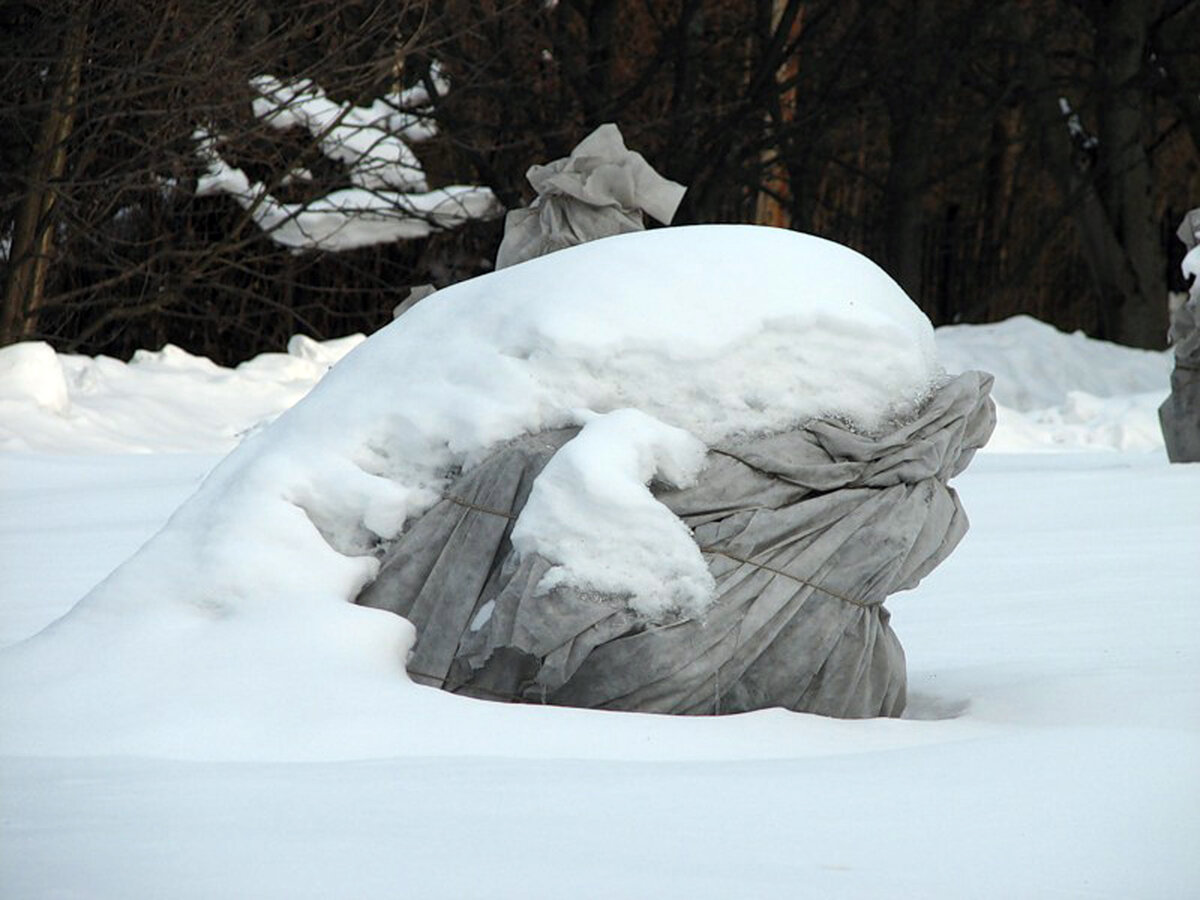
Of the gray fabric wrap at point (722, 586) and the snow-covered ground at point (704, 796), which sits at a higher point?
the gray fabric wrap at point (722, 586)

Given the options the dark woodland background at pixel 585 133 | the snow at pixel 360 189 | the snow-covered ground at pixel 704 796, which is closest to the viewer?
the snow-covered ground at pixel 704 796

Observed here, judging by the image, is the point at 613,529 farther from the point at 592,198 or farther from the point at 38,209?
the point at 38,209

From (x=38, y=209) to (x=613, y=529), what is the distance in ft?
31.0

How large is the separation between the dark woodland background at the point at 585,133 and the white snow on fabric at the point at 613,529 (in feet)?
25.1

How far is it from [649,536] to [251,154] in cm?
1109

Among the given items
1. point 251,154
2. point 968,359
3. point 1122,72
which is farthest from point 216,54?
point 1122,72

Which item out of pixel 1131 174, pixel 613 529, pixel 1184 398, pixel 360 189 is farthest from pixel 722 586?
pixel 1131 174

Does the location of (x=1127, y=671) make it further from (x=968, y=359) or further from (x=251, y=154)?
(x=968, y=359)

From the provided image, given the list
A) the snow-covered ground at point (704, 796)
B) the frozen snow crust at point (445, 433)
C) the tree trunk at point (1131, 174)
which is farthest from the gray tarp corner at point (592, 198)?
the tree trunk at point (1131, 174)

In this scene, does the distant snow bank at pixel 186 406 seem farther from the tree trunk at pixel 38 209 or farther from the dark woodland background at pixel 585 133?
the dark woodland background at pixel 585 133

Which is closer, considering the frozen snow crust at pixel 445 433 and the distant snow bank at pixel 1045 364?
the frozen snow crust at pixel 445 433

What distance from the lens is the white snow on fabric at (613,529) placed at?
335 centimetres

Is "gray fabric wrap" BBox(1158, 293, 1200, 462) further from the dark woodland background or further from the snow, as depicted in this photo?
the snow

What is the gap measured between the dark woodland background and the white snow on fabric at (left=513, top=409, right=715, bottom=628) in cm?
766
